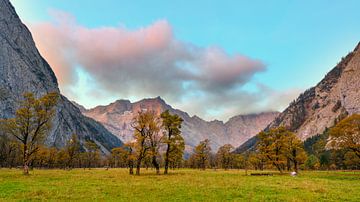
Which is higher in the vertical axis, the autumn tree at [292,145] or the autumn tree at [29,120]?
the autumn tree at [29,120]

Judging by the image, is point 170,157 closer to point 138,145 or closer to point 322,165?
point 138,145

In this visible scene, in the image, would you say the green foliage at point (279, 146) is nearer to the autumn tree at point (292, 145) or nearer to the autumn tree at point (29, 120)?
the autumn tree at point (292, 145)

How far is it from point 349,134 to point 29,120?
221ft

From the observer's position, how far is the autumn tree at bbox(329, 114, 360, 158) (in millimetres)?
58438

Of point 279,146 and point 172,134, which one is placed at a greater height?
point 172,134

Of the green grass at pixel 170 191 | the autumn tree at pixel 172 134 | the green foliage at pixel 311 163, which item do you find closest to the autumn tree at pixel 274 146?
the autumn tree at pixel 172 134

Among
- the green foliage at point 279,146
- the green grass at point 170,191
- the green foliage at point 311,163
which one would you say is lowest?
the green foliage at point 311,163

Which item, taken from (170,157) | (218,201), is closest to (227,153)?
(170,157)

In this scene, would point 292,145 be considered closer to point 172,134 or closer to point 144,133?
point 172,134

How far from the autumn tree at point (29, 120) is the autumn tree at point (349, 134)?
200 ft

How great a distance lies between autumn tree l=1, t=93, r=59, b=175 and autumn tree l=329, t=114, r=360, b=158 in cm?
6109

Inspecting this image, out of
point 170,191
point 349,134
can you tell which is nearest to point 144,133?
point 170,191

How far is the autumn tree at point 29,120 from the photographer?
191ft

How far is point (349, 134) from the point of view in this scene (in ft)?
194
